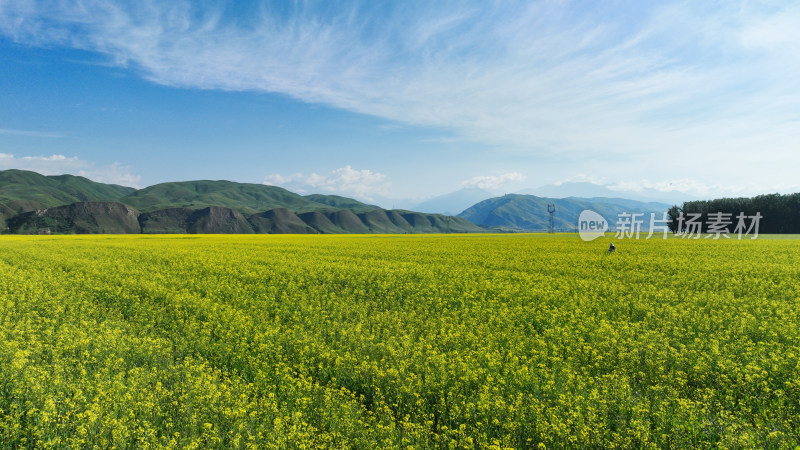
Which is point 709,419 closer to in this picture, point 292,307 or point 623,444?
point 623,444

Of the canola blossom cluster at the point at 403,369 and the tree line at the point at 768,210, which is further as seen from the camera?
the tree line at the point at 768,210

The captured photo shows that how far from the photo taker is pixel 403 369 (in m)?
7.55

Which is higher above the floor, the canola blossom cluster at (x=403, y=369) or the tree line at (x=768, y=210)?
the tree line at (x=768, y=210)

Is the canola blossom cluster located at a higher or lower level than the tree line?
lower

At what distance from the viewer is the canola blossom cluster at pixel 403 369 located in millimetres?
5715

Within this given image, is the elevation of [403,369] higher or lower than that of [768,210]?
lower

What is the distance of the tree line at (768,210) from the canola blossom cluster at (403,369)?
89.9 metres

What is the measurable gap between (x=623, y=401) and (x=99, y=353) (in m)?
10.8

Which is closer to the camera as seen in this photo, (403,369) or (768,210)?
(403,369)

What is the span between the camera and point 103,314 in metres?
12.3

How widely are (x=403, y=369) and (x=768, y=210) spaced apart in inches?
4235

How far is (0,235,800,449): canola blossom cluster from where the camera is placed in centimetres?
571

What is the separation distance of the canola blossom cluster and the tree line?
8986 cm

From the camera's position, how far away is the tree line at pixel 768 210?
78.6 m
